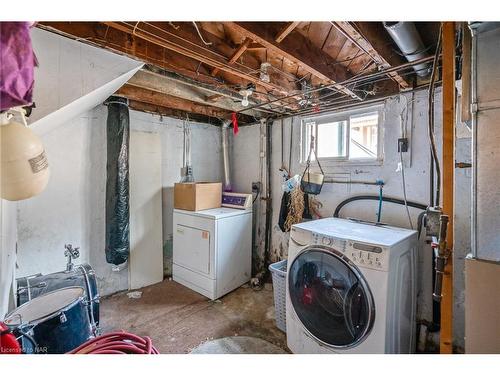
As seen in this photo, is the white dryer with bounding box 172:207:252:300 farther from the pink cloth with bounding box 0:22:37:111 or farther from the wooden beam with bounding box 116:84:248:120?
the pink cloth with bounding box 0:22:37:111

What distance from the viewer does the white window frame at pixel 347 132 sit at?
83.3 inches

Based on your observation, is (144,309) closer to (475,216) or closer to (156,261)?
(156,261)

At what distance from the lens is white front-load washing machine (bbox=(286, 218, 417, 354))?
4.40 ft

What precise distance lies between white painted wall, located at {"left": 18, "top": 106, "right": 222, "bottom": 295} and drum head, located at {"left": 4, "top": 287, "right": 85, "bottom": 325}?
3.28ft

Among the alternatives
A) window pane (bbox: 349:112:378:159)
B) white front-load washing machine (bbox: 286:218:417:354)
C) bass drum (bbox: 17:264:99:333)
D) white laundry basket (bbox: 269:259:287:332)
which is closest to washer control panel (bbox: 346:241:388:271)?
white front-load washing machine (bbox: 286:218:417:354)

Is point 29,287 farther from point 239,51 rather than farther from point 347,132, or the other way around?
point 347,132

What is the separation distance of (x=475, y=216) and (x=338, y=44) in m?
1.36

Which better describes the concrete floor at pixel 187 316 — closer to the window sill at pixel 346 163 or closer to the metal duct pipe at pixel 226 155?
the metal duct pipe at pixel 226 155

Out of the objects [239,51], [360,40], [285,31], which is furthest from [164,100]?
[360,40]

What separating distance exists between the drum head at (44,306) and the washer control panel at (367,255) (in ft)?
5.30

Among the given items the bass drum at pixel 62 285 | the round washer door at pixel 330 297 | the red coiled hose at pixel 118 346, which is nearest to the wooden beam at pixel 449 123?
the round washer door at pixel 330 297

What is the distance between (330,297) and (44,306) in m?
1.70

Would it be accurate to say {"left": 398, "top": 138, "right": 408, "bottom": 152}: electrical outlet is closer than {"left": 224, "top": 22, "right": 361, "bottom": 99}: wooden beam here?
No

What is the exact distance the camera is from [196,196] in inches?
103
